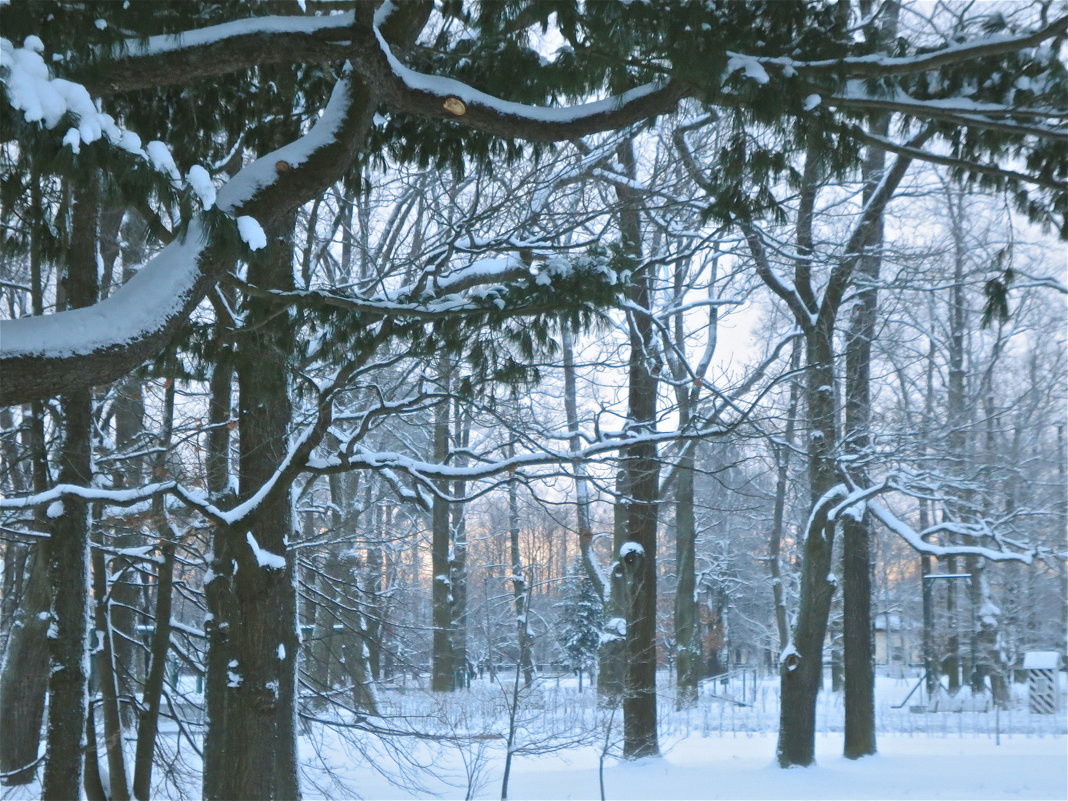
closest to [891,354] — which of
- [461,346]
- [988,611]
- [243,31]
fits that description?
[461,346]

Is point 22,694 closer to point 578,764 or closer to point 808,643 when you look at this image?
point 578,764

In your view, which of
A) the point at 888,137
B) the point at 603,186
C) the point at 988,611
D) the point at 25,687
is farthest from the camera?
the point at 988,611

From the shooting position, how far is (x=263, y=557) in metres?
6.04

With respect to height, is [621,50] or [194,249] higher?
[621,50]

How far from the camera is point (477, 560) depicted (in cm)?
3297

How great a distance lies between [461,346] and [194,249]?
2141 mm

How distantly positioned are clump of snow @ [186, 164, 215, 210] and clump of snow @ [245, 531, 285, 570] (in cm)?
317

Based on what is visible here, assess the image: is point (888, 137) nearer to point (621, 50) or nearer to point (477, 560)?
point (621, 50)

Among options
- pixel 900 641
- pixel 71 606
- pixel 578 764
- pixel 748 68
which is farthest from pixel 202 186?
pixel 900 641

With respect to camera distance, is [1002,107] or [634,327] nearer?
[1002,107]

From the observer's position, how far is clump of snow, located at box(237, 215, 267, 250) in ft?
10.6

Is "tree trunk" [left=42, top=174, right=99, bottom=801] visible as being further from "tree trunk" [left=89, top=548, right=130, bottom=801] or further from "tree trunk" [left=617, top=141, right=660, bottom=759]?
"tree trunk" [left=617, top=141, right=660, bottom=759]

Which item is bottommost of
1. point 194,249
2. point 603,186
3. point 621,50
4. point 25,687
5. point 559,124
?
point 25,687

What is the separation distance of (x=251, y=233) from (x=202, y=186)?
212mm
